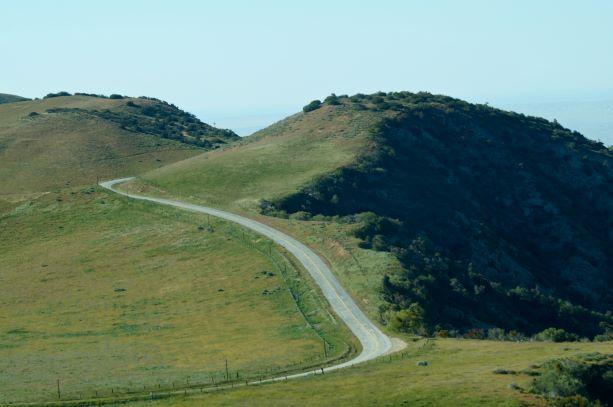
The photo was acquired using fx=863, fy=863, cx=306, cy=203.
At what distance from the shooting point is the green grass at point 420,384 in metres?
44.3

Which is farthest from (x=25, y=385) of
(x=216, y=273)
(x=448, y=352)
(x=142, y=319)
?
(x=216, y=273)

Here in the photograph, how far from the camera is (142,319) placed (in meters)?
72.4

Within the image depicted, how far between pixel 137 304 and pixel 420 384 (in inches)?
1471

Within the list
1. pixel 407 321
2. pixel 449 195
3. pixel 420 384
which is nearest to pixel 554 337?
pixel 407 321

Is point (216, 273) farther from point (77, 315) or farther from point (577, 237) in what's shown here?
point (577, 237)

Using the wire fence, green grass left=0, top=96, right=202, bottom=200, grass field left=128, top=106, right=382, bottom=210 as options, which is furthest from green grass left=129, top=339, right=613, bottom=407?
green grass left=0, top=96, right=202, bottom=200

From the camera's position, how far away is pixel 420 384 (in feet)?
153

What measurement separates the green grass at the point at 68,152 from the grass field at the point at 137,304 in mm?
26833

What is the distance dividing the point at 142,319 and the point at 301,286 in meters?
14.1

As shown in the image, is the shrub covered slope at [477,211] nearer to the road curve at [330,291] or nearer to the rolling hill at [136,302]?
the road curve at [330,291]

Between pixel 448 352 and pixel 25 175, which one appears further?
pixel 25 175

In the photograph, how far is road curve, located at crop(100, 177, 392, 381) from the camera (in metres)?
57.9

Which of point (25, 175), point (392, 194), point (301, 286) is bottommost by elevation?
point (301, 286)

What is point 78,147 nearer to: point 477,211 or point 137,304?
point 477,211
